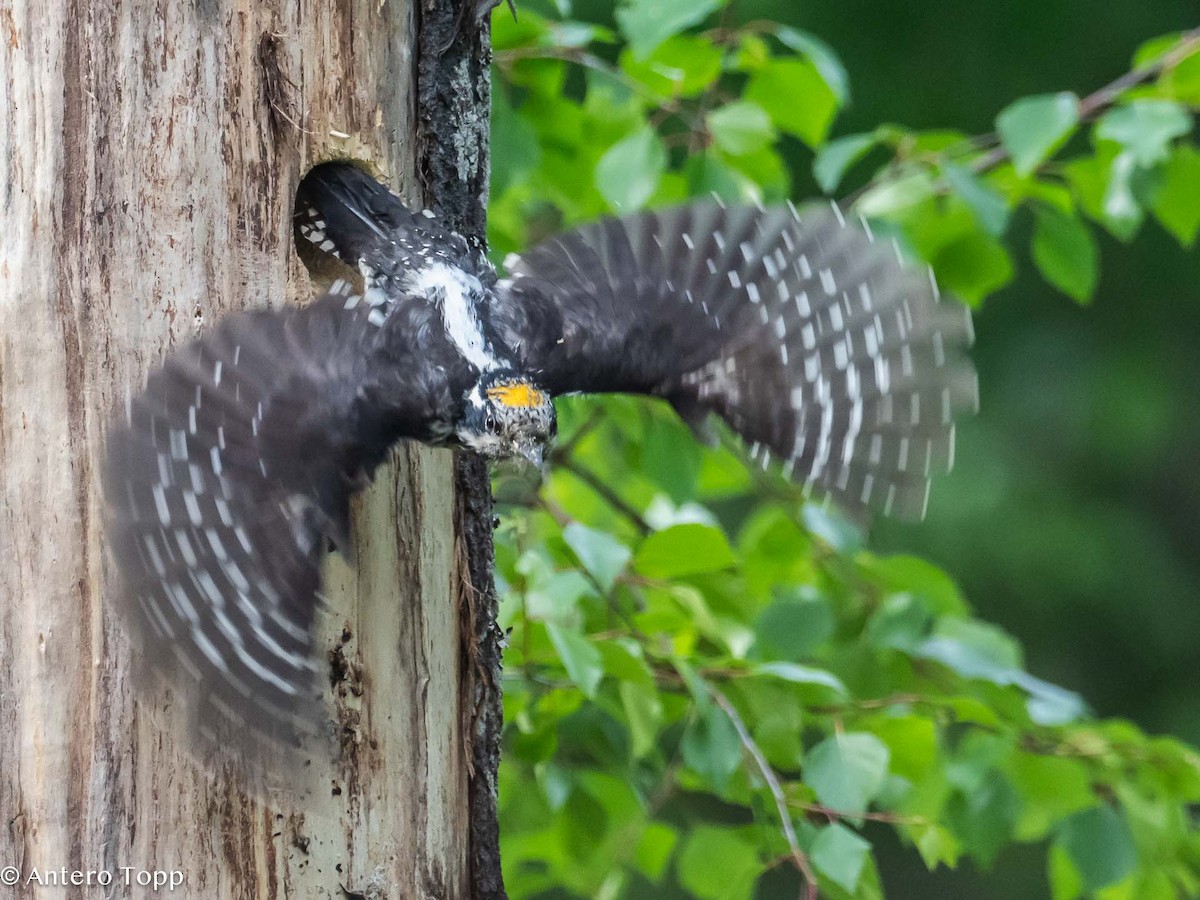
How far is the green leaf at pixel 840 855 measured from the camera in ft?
6.70

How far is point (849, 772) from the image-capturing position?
2.16 metres

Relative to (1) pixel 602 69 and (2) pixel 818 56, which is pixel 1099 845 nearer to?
(2) pixel 818 56

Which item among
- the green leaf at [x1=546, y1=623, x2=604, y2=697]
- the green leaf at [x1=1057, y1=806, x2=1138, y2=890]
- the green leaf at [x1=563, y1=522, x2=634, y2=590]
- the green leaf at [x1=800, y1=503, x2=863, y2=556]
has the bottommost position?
the green leaf at [x1=1057, y1=806, x2=1138, y2=890]

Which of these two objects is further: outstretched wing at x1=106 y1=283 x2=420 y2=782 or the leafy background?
the leafy background

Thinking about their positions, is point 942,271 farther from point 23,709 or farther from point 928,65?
point 928,65

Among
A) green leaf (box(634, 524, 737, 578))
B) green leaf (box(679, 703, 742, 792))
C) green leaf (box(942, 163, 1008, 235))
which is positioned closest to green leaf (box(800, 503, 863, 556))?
green leaf (box(634, 524, 737, 578))

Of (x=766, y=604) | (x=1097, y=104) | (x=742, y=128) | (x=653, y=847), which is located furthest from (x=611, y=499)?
(x=1097, y=104)

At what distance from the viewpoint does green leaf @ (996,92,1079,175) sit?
238 centimetres

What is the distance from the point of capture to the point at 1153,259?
221 inches

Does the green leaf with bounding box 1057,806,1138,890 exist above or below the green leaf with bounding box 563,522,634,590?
below

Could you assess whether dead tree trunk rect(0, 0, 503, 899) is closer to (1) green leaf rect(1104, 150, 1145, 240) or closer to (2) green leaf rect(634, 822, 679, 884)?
(2) green leaf rect(634, 822, 679, 884)

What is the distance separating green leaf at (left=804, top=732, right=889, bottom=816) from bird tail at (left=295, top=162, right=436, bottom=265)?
1009mm

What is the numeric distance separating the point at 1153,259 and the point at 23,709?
4882 mm

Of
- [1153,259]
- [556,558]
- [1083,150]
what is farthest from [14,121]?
[1153,259]
